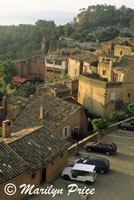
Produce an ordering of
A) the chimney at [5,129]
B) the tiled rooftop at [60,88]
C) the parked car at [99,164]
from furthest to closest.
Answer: the tiled rooftop at [60,88], the chimney at [5,129], the parked car at [99,164]

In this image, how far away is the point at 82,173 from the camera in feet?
66.0

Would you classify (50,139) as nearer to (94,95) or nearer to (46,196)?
(46,196)

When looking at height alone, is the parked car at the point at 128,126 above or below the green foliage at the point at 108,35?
below

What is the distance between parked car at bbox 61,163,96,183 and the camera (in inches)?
787

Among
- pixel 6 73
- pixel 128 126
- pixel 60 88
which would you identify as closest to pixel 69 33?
pixel 6 73

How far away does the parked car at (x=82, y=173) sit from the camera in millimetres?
19984

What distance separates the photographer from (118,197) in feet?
62.3

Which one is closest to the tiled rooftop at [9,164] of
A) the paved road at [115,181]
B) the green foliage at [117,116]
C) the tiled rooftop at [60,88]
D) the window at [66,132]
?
the paved road at [115,181]

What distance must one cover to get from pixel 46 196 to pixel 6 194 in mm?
2952

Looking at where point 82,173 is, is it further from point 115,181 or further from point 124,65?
point 124,65

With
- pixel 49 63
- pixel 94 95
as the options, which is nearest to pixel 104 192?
pixel 94 95

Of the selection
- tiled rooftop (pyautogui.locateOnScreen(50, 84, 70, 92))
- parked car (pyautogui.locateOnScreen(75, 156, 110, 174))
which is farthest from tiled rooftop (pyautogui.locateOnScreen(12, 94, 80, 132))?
tiled rooftop (pyautogui.locateOnScreen(50, 84, 70, 92))

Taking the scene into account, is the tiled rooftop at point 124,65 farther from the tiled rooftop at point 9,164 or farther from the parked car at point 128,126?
the tiled rooftop at point 9,164

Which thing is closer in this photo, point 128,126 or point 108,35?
point 128,126
